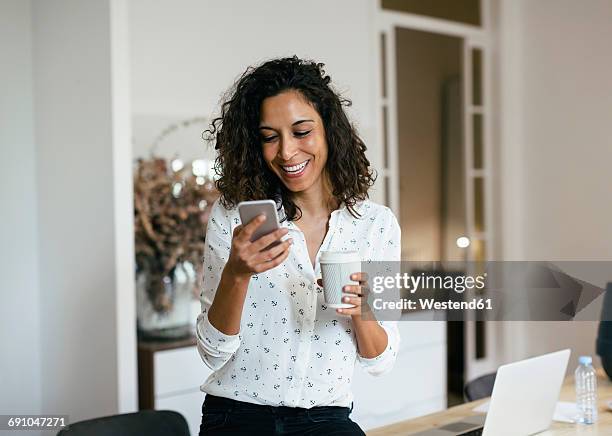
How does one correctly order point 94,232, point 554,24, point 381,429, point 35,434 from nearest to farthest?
point 381,429
point 94,232
point 35,434
point 554,24

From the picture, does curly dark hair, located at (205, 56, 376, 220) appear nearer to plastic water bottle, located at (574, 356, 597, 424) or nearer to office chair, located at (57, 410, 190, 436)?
office chair, located at (57, 410, 190, 436)

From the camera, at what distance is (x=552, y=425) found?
2.04 metres

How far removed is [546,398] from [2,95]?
2.48 metres

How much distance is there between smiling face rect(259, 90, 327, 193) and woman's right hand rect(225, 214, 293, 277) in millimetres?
283

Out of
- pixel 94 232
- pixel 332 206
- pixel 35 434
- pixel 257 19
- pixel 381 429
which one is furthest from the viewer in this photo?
pixel 257 19

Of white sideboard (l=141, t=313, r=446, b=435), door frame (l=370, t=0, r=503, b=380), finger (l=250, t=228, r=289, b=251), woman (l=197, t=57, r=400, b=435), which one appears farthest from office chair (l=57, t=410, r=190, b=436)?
door frame (l=370, t=0, r=503, b=380)

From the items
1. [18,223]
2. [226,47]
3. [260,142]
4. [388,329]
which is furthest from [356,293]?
[226,47]

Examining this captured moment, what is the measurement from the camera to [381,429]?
209 centimetres

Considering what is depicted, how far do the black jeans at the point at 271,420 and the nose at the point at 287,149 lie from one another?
0.57 meters

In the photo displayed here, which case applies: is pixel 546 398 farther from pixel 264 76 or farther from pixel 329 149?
pixel 264 76

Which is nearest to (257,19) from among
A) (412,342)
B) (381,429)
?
(412,342)

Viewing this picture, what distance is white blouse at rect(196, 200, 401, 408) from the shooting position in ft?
5.82

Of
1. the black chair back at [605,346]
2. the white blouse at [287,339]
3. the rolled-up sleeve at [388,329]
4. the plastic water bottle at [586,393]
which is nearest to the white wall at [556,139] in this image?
the black chair back at [605,346]

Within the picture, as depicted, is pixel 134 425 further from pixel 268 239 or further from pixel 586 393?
pixel 586 393
